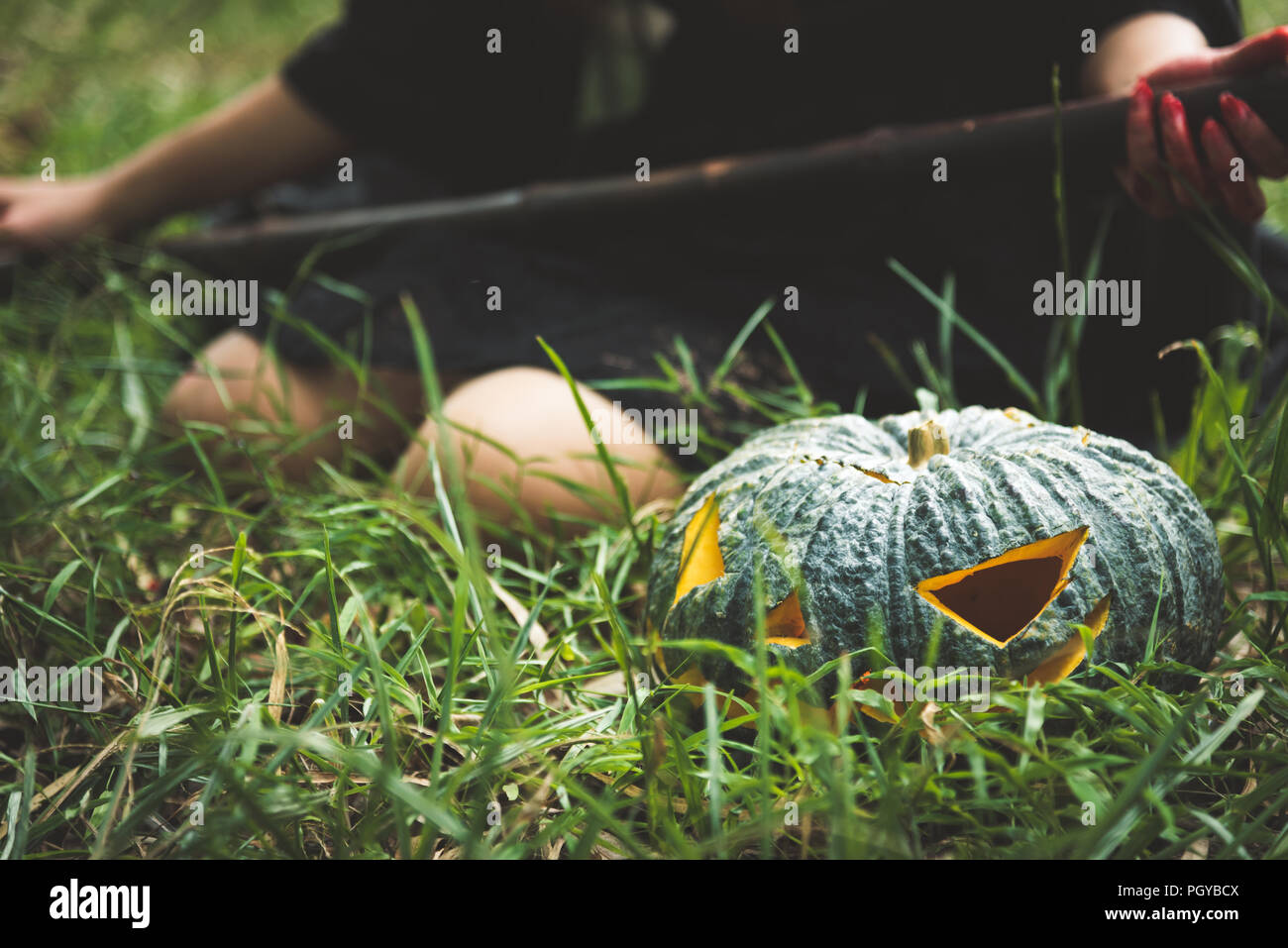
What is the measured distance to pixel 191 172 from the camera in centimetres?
229

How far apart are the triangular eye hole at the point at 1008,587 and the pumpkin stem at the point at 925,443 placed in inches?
6.5

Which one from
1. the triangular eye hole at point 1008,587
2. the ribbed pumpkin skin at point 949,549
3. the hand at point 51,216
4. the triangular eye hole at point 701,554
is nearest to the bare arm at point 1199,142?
the ribbed pumpkin skin at point 949,549

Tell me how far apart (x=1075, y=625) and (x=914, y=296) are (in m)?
0.95

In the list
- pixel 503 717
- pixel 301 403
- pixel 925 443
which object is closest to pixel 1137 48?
pixel 925 443

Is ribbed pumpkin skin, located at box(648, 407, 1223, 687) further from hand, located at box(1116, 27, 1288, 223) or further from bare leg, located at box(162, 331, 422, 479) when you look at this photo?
bare leg, located at box(162, 331, 422, 479)

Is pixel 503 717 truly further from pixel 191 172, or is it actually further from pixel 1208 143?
pixel 191 172

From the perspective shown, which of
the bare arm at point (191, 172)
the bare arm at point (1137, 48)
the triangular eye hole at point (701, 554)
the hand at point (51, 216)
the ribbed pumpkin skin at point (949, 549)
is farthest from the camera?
the hand at point (51, 216)

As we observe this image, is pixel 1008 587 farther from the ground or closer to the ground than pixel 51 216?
closer to the ground

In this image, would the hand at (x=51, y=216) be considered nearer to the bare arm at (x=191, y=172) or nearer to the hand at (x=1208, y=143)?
the bare arm at (x=191, y=172)

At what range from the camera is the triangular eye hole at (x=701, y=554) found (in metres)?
1.05

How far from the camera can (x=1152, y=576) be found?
966 millimetres

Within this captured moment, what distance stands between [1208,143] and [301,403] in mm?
1602

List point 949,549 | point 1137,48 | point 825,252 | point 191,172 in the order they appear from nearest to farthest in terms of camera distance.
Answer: point 949,549
point 1137,48
point 825,252
point 191,172
